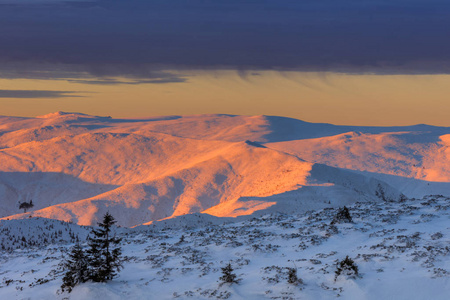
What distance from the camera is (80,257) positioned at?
17.8m

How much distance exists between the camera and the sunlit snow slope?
68.6 m

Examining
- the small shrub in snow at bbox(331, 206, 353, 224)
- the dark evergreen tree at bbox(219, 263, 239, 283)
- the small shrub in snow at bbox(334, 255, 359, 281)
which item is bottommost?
the dark evergreen tree at bbox(219, 263, 239, 283)

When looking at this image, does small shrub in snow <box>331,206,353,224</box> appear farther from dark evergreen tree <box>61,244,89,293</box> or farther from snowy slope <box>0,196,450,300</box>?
dark evergreen tree <box>61,244,89,293</box>

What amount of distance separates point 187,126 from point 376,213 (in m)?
160

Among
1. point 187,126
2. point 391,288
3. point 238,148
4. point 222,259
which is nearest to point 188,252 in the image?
point 222,259

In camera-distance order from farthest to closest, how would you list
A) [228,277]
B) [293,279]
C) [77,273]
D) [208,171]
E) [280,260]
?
[208,171] < [280,260] < [77,273] < [228,277] < [293,279]

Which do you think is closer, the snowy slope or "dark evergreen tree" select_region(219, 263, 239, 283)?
the snowy slope

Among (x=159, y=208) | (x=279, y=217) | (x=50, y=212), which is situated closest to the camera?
(x=279, y=217)

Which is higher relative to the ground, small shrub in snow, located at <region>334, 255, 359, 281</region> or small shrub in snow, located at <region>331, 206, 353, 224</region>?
small shrub in snow, located at <region>331, 206, 353, 224</region>

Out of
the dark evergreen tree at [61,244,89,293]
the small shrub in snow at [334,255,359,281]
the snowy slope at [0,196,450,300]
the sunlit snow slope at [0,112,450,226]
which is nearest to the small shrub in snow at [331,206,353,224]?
the snowy slope at [0,196,450,300]

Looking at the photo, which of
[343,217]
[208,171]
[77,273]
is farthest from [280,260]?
[208,171]

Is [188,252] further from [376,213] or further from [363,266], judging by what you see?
[376,213]

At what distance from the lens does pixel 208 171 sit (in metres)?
93.2

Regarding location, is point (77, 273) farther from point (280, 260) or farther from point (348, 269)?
point (348, 269)
